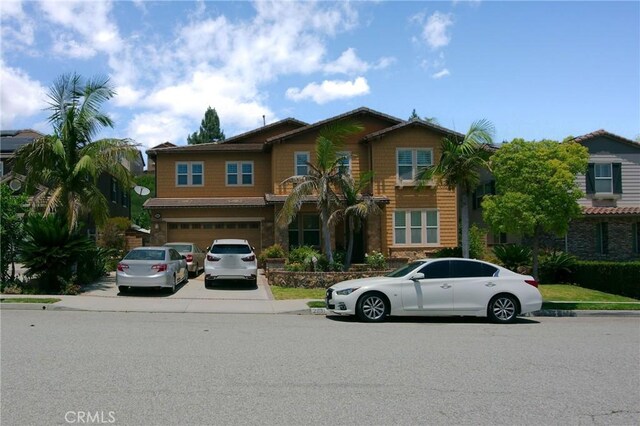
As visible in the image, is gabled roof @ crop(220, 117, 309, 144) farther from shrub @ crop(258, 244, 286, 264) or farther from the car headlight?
the car headlight

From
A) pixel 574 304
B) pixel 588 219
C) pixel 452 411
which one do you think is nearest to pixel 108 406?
pixel 452 411

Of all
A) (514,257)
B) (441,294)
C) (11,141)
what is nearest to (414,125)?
(514,257)

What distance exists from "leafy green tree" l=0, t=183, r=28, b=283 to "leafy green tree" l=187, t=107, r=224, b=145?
48.3 m

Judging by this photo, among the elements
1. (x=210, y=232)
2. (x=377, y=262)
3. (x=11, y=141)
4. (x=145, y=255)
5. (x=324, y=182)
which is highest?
(x=11, y=141)

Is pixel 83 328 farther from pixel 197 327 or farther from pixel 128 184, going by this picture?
pixel 128 184

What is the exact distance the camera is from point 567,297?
17859 millimetres

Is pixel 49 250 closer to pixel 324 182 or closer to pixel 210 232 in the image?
pixel 324 182

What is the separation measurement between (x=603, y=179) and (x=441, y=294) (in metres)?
17.7

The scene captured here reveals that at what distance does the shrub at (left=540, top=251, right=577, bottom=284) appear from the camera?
21.5 meters

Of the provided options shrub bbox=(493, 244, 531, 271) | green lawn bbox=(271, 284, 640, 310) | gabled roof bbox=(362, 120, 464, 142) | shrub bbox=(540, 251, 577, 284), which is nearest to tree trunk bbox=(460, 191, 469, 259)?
green lawn bbox=(271, 284, 640, 310)

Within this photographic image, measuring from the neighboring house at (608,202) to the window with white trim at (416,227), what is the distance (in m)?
6.42

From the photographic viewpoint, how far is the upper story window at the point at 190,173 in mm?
27503

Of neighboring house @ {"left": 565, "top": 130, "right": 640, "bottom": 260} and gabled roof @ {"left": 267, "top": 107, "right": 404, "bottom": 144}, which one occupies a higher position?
gabled roof @ {"left": 267, "top": 107, "right": 404, "bottom": 144}

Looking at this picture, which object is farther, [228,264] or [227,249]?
[227,249]
